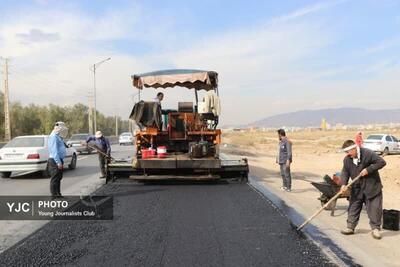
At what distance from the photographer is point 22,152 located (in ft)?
51.9

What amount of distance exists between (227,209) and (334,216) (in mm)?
2027

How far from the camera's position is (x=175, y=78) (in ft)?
44.0

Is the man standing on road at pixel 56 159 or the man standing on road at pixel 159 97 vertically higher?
the man standing on road at pixel 159 97

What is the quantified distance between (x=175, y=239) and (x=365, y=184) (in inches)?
116

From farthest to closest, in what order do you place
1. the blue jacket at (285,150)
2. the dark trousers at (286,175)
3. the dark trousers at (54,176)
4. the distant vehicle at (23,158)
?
1. the distant vehicle at (23,158)
2. the dark trousers at (286,175)
3. the blue jacket at (285,150)
4. the dark trousers at (54,176)

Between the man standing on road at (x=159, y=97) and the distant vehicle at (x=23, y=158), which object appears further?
the distant vehicle at (x=23, y=158)

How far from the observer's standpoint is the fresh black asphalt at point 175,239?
5.65 metres

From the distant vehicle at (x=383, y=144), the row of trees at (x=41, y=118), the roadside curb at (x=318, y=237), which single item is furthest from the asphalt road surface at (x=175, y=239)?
the row of trees at (x=41, y=118)

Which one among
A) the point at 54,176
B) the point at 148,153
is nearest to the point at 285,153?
the point at 148,153

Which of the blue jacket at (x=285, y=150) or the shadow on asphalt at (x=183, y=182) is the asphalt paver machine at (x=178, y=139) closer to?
the shadow on asphalt at (x=183, y=182)

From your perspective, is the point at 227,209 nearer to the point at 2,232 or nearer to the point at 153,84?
the point at 2,232

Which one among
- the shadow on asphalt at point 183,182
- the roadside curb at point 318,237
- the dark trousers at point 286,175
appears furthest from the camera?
the shadow on asphalt at point 183,182

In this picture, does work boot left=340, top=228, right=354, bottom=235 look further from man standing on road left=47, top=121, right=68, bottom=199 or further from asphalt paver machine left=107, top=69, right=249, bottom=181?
man standing on road left=47, top=121, right=68, bottom=199

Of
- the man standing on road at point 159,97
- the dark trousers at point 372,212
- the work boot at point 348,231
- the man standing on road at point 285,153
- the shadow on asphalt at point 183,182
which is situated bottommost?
the work boot at point 348,231
